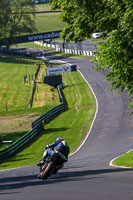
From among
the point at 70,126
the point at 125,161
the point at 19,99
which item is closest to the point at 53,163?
the point at 125,161

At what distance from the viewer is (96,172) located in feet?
54.3

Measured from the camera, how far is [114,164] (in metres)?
20.1

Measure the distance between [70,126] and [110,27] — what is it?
20.8 m

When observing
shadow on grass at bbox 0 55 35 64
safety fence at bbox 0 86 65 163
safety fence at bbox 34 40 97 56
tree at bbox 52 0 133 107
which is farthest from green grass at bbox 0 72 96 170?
shadow on grass at bbox 0 55 35 64

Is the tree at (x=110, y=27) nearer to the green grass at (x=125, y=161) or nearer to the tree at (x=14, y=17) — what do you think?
the green grass at (x=125, y=161)

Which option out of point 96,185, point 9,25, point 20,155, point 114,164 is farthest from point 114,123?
point 9,25

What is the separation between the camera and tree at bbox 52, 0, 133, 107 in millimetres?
17047

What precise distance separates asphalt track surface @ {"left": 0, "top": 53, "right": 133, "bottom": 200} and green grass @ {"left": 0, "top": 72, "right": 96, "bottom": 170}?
102 cm

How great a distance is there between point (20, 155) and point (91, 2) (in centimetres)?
1436

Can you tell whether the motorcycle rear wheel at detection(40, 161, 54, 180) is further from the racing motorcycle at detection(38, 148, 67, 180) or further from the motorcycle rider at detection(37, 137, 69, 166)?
the motorcycle rider at detection(37, 137, 69, 166)

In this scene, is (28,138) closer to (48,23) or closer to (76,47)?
(76,47)

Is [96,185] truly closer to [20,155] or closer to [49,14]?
[20,155]

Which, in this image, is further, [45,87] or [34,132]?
[45,87]

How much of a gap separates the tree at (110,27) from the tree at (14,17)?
3814 inches
